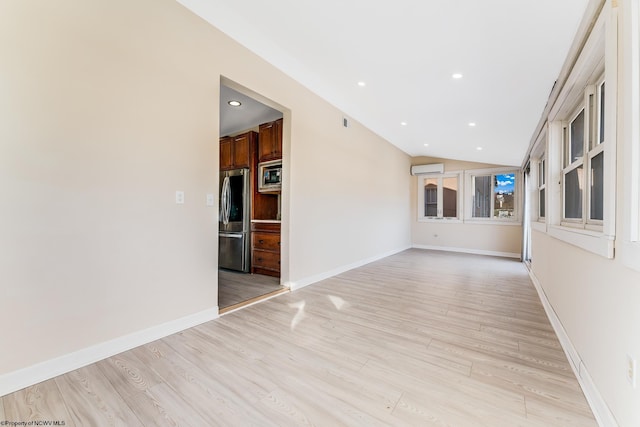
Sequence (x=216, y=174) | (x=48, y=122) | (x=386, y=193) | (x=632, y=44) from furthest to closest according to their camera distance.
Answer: (x=386, y=193) < (x=216, y=174) < (x=48, y=122) < (x=632, y=44)

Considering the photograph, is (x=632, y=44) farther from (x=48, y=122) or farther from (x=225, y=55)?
(x=48, y=122)

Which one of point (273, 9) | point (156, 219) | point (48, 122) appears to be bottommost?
point (156, 219)

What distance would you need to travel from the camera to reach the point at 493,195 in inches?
268

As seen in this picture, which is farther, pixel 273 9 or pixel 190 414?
pixel 273 9

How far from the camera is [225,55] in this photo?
8.50 ft

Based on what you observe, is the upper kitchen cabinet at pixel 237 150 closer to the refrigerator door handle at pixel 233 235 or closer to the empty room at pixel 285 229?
the empty room at pixel 285 229

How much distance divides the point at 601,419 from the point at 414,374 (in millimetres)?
862

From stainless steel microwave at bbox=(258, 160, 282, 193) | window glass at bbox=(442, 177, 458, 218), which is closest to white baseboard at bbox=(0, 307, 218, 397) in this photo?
stainless steel microwave at bbox=(258, 160, 282, 193)

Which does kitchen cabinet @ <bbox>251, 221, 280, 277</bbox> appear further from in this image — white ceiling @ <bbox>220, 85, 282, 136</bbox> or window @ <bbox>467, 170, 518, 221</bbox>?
window @ <bbox>467, 170, 518, 221</bbox>

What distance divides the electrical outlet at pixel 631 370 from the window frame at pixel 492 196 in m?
6.25

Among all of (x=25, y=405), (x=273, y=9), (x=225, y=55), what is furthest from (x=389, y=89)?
(x=25, y=405)

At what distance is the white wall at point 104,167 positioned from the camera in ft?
5.02

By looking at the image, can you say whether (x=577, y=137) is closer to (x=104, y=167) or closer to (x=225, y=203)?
(x=104, y=167)

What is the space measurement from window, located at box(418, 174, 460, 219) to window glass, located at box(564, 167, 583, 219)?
15.5 ft
